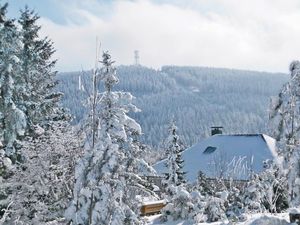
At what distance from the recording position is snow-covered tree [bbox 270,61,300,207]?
1341 cm

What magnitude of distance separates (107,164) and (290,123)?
457 cm

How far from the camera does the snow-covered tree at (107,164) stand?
12477 mm

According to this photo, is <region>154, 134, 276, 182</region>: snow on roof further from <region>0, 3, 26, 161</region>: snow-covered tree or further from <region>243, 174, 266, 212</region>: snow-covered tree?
<region>0, 3, 26, 161</region>: snow-covered tree

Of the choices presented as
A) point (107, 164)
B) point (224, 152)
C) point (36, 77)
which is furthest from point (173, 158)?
point (107, 164)

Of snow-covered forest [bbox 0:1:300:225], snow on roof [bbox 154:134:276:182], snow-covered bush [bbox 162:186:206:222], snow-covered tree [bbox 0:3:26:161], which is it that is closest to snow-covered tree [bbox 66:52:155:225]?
snow-covered forest [bbox 0:1:300:225]

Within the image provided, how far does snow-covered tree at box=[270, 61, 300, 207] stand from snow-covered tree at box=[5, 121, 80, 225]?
6111mm

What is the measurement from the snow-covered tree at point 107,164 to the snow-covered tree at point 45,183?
359cm

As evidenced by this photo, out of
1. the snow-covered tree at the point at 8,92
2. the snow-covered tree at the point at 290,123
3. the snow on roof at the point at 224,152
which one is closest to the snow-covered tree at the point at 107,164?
the snow-covered tree at the point at 290,123

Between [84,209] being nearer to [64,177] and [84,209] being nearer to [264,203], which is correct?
[64,177]

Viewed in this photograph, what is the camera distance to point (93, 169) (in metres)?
12.5

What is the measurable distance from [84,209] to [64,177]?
142 inches

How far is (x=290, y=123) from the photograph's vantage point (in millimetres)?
13555

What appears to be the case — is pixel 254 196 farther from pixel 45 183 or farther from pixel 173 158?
pixel 173 158

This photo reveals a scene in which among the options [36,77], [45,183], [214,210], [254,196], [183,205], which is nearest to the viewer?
[45,183]
